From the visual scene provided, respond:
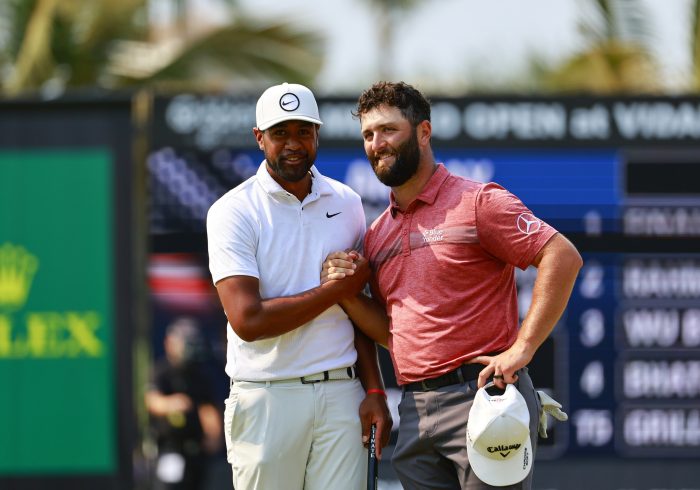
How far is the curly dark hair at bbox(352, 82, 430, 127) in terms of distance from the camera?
4.64m

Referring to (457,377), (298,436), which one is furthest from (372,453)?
(457,377)

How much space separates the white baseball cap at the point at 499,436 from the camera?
437 centimetres

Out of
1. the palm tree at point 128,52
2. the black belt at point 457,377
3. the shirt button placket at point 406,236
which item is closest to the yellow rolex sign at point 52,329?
the shirt button placket at point 406,236

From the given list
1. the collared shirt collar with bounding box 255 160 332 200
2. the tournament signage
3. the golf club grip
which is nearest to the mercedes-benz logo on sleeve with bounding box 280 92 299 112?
the collared shirt collar with bounding box 255 160 332 200

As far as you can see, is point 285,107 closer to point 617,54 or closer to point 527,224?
point 527,224

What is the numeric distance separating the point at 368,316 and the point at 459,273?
1.37 feet

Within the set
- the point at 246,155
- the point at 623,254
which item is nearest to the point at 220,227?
the point at 246,155

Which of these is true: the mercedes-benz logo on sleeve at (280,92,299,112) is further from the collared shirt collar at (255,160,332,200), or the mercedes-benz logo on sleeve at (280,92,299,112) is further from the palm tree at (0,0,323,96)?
the palm tree at (0,0,323,96)

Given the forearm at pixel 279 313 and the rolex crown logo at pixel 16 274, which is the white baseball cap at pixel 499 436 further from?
the rolex crown logo at pixel 16 274

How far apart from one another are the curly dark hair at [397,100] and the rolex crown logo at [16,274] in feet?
13.9

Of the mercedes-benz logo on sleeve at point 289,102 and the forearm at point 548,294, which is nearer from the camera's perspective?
the forearm at point 548,294

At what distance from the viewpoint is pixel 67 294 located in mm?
8375

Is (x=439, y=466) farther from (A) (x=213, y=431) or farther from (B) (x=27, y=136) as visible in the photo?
A: (B) (x=27, y=136)

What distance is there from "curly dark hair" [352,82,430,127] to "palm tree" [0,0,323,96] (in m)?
8.82
